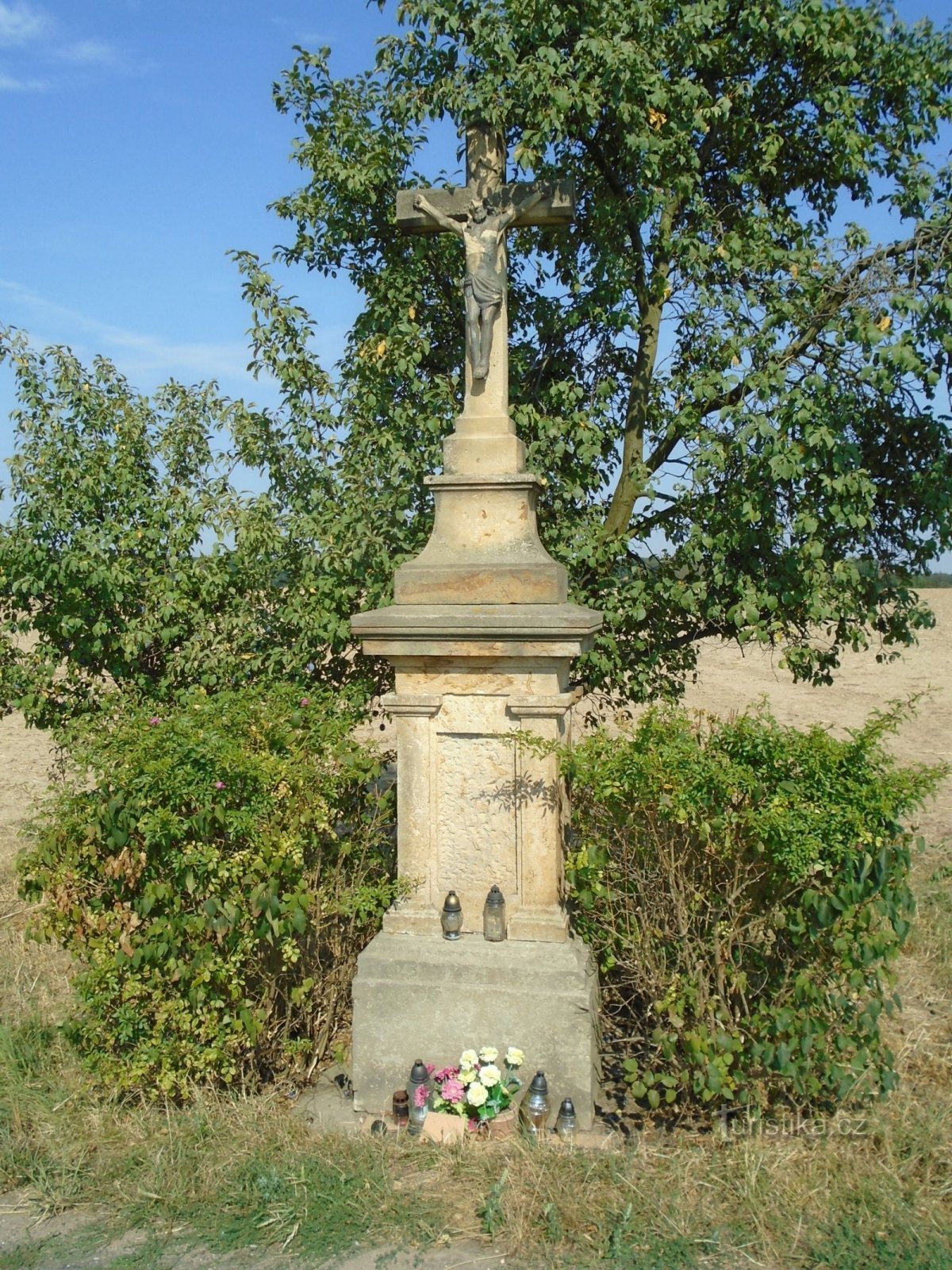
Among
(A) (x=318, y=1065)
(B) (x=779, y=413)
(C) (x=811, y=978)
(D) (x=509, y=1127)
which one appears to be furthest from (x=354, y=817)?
(B) (x=779, y=413)

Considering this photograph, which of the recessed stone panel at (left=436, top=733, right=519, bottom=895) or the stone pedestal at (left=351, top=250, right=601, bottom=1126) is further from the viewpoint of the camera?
the recessed stone panel at (left=436, top=733, right=519, bottom=895)

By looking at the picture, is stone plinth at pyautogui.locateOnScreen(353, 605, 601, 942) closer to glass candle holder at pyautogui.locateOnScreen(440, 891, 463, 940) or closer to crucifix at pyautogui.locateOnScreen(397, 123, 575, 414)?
glass candle holder at pyautogui.locateOnScreen(440, 891, 463, 940)

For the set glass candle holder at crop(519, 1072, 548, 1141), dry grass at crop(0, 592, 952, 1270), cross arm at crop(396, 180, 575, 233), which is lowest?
dry grass at crop(0, 592, 952, 1270)

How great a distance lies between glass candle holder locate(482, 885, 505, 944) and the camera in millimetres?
3844

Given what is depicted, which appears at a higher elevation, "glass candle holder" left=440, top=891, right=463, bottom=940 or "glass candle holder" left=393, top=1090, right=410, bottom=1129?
"glass candle holder" left=440, top=891, right=463, bottom=940

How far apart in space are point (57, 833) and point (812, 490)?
3832mm

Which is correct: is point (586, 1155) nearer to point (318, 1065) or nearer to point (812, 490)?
point (318, 1065)

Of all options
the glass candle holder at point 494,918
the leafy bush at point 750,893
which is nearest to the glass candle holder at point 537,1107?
the leafy bush at point 750,893

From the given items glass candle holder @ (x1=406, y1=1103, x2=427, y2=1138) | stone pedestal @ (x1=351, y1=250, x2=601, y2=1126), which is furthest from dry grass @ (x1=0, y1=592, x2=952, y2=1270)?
stone pedestal @ (x1=351, y1=250, x2=601, y2=1126)

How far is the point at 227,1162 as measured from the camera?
322cm

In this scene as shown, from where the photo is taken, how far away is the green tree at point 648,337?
16.0 feet

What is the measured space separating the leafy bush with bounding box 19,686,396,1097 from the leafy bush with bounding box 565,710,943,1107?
1057 millimetres

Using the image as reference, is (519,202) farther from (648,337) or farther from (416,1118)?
(416,1118)

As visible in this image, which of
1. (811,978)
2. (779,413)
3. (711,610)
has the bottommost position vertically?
(811,978)
